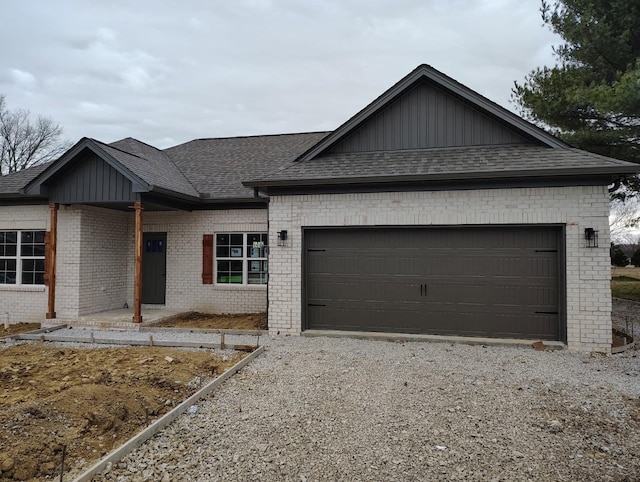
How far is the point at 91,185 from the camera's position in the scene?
9.85 m

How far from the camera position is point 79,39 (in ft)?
51.8

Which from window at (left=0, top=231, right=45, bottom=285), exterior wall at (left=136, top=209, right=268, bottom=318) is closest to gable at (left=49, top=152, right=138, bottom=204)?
window at (left=0, top=231, right=45, bottom=285)

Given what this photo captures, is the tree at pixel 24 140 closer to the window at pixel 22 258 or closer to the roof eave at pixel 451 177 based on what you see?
the window at pixel 22 258

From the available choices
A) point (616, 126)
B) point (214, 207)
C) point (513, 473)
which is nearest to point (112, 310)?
point (214, 207)

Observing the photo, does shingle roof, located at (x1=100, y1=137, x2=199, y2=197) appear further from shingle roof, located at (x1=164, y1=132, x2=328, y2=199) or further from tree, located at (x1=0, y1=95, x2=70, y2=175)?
tree, located at (x1=0, y1=95, x2=70, y2=175)

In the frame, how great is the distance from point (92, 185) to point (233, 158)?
506 centimetres

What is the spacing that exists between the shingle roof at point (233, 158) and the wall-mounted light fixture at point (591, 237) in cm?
754

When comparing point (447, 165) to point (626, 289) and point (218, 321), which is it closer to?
point (218, 321)

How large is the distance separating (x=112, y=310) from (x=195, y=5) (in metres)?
9.18

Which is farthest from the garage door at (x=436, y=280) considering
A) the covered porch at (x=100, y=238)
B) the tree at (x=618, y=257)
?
the tree at (x=618, y=257)

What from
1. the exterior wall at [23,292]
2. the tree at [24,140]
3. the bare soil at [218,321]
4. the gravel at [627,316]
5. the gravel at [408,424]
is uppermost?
the tree at [24,140]

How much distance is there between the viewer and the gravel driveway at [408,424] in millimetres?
3473

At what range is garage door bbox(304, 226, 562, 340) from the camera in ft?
26.1

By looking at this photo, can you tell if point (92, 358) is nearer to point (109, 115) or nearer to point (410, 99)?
point (410, 99)
